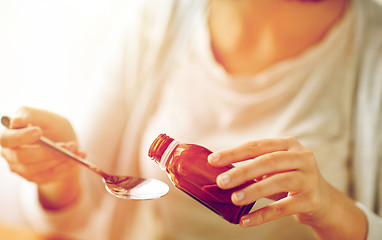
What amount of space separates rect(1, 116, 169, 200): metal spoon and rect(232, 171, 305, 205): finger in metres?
0.09

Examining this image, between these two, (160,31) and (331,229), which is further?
A: (160,31)

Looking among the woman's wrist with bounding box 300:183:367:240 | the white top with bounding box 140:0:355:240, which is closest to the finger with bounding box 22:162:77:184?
the white top with bounding box 140:0:355:240

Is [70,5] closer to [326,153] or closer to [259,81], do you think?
[259,81]

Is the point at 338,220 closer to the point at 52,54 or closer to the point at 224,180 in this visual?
the point at 224,180

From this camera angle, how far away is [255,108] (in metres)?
0.49

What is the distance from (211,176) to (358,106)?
28 centimetres

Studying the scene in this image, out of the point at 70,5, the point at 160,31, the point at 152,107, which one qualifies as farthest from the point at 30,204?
the point at 70,5

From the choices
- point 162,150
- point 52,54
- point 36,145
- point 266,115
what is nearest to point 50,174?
point 36,145

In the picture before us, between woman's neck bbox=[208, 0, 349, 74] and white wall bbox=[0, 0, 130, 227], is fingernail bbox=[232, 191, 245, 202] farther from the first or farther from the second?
white wall bbox=[0, 0, 130, 227]

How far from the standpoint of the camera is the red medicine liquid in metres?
0.28

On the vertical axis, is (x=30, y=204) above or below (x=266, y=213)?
below

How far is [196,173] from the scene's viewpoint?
29cm

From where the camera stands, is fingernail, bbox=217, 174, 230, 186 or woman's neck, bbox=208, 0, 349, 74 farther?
woman's neck, bbox=208, 0, 349, 74

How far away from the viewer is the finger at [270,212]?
10.7 inches
